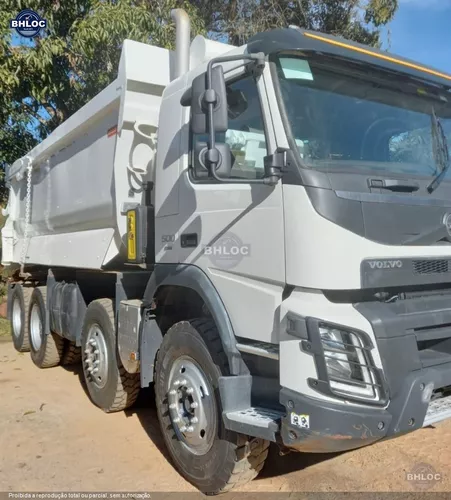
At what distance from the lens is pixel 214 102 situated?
2.84m

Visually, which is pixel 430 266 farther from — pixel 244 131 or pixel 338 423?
pixel 244 131

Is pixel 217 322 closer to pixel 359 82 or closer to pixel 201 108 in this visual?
pixel 201 108

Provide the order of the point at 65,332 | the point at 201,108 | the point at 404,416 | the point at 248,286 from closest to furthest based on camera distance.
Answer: the point at 404,416
the point at 201,108
the point at 248,286
the point at 65,332

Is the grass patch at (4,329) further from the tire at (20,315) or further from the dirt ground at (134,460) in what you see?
the dirt ground at (134,460)

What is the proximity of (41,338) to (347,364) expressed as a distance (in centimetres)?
552

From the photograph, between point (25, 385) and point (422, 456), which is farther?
point (25, 385)

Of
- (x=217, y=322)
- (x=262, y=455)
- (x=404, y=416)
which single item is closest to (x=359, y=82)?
(x=217, y=322)

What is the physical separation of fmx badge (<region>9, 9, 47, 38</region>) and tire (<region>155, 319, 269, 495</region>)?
25.2ft

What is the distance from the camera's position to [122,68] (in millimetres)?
4371

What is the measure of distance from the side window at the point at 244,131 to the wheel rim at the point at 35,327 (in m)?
5.00

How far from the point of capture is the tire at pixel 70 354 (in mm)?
6883

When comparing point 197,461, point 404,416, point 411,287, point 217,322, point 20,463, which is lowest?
point 20,463

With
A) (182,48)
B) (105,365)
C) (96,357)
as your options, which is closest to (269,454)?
(105,365)

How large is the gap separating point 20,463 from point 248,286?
2502 millimetres
